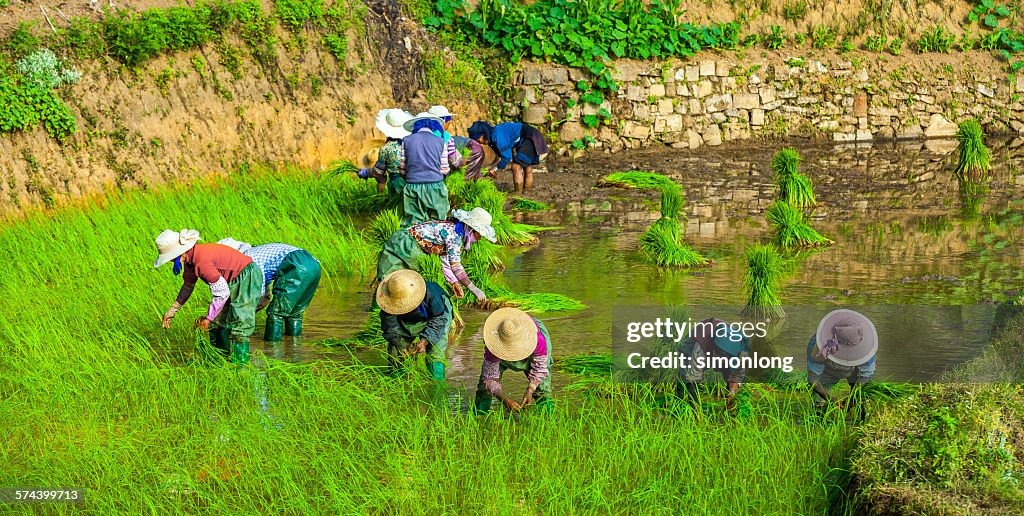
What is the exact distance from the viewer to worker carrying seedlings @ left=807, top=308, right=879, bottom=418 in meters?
5.62

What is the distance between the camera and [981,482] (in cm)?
419

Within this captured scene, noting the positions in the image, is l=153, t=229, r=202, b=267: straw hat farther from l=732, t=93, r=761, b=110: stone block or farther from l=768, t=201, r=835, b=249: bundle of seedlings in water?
l=732, t=93, r=761, b=110: stone block

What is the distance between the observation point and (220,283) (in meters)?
6.73

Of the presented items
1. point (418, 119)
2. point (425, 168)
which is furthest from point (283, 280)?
point (418, 119)

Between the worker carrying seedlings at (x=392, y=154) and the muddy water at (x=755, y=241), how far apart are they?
1081 millimetres

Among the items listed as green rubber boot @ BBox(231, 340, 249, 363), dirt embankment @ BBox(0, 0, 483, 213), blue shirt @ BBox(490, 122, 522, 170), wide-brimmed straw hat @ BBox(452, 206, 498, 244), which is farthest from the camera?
blue shirt @ BBox(490, 122, 522, 170)

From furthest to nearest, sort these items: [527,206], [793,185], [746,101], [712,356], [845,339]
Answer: [746,101] → [527,206] → [793,185] → [712,356] → [845,339]

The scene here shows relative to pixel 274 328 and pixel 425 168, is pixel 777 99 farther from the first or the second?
pixel 274 328

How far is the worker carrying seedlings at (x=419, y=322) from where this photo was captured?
641 cm

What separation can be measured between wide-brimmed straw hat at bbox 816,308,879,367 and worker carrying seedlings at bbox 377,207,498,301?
221 cm

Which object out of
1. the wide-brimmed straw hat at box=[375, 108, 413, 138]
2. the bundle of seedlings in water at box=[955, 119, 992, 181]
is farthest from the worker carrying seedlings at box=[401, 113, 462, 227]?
the bundle of seedlings in water at box=[955, 119, 992, 181]

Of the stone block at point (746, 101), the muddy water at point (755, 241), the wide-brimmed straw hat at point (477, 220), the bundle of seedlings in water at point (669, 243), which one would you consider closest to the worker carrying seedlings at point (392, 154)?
the muddy water at point (755, 241)

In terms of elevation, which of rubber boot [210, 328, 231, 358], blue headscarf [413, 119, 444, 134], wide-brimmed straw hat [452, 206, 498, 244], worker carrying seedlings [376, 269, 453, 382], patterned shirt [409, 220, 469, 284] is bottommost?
rubber boot [210, 328, 231, 358]

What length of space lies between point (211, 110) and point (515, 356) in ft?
28.6
